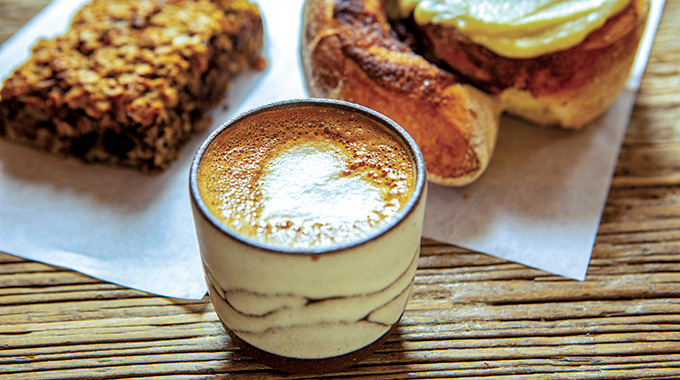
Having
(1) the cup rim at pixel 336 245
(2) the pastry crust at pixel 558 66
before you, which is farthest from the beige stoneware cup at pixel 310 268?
(2) the pastry crust at pixel 558 66

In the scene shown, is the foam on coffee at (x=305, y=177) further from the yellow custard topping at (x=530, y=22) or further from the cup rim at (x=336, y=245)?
the yellow custard topping at (x=530, y=22)

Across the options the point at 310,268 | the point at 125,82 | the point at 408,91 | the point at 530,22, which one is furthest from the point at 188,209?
the point at 530,22

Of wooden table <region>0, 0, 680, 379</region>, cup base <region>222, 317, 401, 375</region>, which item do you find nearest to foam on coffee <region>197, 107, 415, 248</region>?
cup base <region>222, 317, 401, 375</region>

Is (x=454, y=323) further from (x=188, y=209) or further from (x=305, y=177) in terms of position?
(x=188, y=209)

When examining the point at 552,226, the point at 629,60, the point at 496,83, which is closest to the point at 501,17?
the point at 496,83

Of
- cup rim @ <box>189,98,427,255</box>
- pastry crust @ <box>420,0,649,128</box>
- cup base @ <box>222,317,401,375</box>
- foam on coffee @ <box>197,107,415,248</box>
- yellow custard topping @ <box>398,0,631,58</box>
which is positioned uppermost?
cup rim @ <box>189,98,427,255</box>

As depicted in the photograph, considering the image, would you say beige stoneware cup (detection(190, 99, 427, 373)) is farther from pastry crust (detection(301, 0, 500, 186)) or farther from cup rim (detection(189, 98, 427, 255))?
pastry crust (detection(301, 0, 500, 186))
